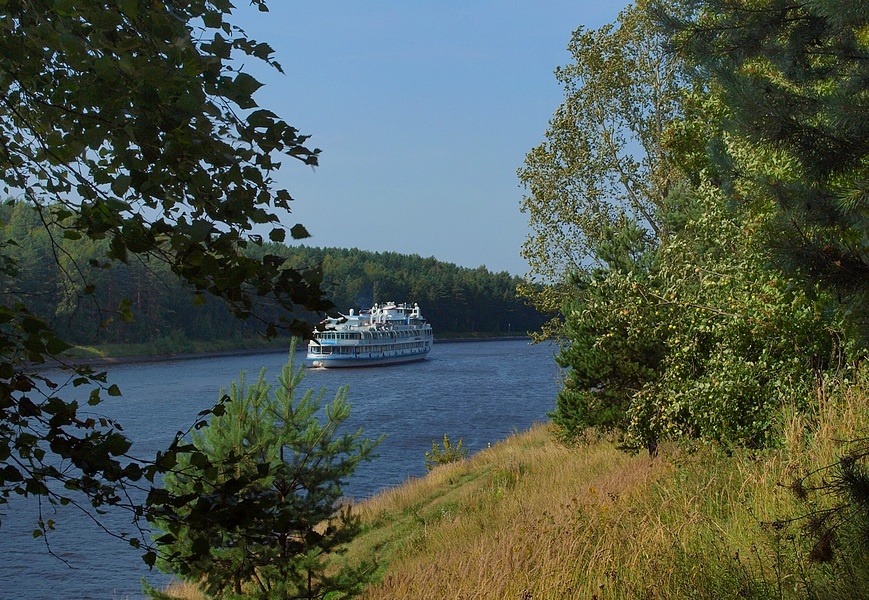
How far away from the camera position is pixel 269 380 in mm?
41375

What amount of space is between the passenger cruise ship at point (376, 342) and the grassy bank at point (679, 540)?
1900 inches

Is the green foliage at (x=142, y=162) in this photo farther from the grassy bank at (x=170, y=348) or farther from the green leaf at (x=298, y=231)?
the grassy bank at (x=170, y=348)

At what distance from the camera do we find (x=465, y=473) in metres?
17.0

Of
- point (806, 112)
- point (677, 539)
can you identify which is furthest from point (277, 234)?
point (806, 112)

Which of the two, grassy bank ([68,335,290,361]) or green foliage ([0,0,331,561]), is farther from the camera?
grassy bank ([68,335,290,361])

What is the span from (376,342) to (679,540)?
60.1m

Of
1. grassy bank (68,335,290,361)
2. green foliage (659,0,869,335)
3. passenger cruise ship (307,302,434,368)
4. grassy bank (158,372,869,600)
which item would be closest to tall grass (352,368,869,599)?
grassy bank (158,372,869,600)

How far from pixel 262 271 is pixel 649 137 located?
20395 millimetres

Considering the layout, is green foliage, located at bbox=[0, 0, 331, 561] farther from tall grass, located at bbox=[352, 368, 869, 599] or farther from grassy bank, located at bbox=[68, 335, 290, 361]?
grassy bank, located at bbox=[68, 335, 290, 361]

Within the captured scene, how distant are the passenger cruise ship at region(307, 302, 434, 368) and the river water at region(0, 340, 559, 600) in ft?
5.60

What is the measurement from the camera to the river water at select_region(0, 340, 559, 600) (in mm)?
14742

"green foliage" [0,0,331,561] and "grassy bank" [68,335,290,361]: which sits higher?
"green foliage" [0,0,331,561]

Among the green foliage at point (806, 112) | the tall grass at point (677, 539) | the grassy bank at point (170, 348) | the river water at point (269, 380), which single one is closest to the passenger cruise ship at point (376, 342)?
the river water at point (269, 380)

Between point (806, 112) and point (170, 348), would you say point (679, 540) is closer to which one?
point (806, 112)
